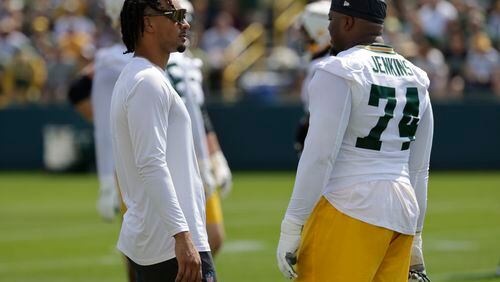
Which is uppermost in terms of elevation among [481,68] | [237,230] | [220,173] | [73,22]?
[220,173]

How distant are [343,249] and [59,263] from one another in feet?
21.2

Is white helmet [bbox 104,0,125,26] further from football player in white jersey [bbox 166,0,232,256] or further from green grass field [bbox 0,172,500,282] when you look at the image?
green grass field [bbox 0,172,500,282]

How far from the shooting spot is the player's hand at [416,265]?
546 centimetres

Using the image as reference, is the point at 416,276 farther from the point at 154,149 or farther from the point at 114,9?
the point at 114,9

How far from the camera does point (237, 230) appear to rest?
13.3 metres

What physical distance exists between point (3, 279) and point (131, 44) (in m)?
5.44

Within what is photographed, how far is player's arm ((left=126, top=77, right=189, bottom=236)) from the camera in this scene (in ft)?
15.1

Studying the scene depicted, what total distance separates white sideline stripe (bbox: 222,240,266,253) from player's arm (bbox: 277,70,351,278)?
6691 millimetres

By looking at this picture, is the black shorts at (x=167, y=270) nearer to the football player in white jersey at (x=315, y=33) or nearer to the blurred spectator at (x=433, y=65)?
the football player in white jersey at (x=315, y=33)

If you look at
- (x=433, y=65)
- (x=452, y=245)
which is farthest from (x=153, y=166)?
(x=433, y=65)

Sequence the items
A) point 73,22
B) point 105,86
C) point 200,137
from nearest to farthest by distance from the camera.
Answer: point 200,137
point 105,86
point 73,22

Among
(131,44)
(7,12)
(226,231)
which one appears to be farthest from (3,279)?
(7,12)

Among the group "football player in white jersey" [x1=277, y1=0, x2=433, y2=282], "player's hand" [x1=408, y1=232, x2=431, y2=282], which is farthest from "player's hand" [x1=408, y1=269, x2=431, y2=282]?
"football player in white jersey" [x1=277, y1=0, x2=433, y2=282]

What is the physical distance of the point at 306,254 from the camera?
5035 mm
